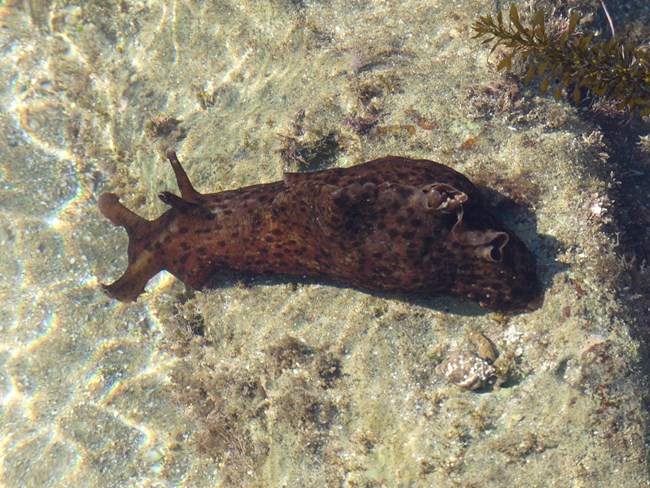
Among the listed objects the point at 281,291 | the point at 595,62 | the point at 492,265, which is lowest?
the point at 281,291

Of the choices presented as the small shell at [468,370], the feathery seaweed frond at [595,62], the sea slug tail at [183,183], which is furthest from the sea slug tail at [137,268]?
the feathery seaweed frond at [595,62]

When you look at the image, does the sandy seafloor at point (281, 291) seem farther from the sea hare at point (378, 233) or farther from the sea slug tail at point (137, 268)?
the sea slug tail at point (137, 268)

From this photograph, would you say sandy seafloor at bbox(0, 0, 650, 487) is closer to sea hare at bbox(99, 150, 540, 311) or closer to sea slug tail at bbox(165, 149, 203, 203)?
sea hare at bbox(99, 150, 540, 311)

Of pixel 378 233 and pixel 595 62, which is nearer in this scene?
pixel 378 233

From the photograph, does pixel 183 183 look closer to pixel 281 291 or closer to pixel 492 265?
pixel 281 291

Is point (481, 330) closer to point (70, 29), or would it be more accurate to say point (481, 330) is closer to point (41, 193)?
point (41, 193)

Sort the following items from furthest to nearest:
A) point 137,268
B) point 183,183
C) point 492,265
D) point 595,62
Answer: point 137,268 < point 183,183 < point 595,62 < point 492,265

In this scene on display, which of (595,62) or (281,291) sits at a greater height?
(595,62)

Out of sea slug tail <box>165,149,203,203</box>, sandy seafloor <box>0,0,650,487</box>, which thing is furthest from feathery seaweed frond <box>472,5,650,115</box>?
sea slug tail <box>165,149,203,203</box>

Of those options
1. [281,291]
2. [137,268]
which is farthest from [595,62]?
[137,268]
